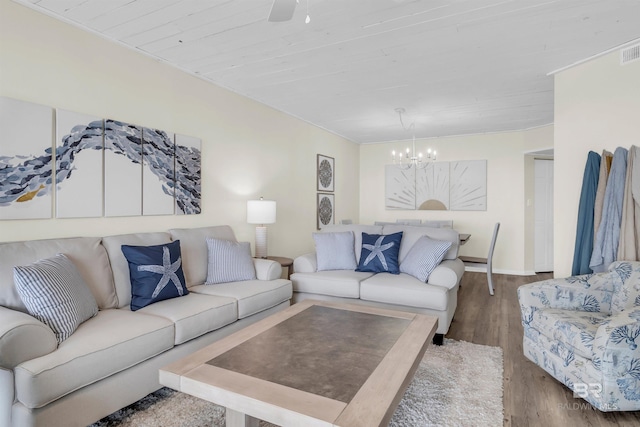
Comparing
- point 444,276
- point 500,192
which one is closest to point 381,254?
point 444,276

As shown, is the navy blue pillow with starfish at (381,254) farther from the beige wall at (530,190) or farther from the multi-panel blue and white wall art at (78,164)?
Answer: the beige wall at (530,190)

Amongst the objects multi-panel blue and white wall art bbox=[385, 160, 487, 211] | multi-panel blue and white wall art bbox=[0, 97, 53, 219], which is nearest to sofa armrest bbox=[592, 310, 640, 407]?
multi-panel blue and white wall art bbox=[0, 97, 53, 219]

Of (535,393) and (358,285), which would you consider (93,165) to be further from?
(535,393)

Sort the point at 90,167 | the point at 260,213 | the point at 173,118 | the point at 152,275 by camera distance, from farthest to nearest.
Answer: the point at 260,213 < the point at 173,118 < the point at 90,167 < the point at 152,275

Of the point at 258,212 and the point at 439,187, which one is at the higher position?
the point at 439,187

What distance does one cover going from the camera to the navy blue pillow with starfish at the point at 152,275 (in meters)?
2.41

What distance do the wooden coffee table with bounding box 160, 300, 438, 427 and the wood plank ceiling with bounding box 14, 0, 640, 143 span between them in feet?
6.62

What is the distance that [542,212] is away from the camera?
6.18 meters

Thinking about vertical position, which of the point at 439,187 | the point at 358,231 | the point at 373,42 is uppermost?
the point at 373,42

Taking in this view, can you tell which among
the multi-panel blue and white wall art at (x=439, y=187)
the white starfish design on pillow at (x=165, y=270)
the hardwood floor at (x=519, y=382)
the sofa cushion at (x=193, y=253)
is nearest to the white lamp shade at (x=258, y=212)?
the sofa cushion at (x=193, y=253)

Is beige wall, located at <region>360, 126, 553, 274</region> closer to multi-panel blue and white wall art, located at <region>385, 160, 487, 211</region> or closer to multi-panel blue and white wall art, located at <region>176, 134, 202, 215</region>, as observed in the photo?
multi-panel blue and white wall art, located at <region>385, 160, 487, 211</region>

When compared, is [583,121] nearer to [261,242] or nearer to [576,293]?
[576,293]

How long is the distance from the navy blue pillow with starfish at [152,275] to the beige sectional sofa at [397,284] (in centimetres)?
134

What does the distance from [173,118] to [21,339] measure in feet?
7.36
